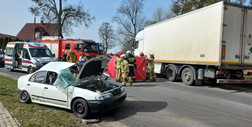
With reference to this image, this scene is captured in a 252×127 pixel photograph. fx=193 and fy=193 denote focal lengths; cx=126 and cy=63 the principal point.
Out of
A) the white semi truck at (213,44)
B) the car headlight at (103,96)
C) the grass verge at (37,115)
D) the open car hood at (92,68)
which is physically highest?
the white semi truck at (213,44)

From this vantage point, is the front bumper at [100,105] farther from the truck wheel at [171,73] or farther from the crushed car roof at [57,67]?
the truck wheel at [171,73]

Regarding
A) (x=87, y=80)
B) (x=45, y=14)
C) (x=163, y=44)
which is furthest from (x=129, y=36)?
(x=87, y=80)

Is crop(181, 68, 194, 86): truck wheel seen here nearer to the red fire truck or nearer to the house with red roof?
the red fire truck

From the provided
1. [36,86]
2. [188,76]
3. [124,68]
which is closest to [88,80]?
[36,86]

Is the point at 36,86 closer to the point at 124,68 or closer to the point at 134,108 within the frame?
the point at 134,108

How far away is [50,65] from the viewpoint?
587cm

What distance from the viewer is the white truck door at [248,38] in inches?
334

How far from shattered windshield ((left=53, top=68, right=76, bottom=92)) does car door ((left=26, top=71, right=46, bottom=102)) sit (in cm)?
60

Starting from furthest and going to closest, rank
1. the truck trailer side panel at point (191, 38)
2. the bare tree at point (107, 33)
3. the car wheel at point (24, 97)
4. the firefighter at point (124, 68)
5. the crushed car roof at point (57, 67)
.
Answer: the bare tree at point (107, 33) → the firefighter at point (124, 68) → the truck trailer side panel at point (191, 38) → the car wheel at point (24, 97) → the crushed car roof at point (57, 67)

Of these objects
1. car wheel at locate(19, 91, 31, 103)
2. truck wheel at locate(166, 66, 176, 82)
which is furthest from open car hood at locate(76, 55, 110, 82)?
truck wheel at locate(166, 66, 176, 82)

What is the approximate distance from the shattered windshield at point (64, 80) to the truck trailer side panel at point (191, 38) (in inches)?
240

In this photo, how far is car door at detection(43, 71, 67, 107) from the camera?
513cm

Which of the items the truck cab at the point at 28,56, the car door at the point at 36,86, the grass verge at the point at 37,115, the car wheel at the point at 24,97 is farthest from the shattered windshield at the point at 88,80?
the truck cab at the point at 28,56

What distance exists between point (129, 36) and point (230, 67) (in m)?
37.4
